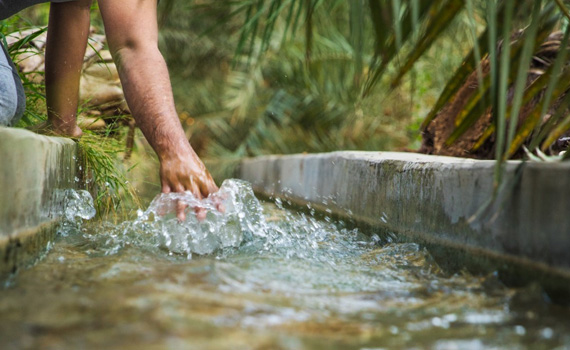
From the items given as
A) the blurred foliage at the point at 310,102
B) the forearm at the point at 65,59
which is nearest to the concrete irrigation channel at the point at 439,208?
the forearm at the point at 65,59

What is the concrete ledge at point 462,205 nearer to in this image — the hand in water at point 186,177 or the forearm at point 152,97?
the hand in water at point 186,177

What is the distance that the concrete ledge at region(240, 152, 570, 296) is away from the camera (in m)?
1.25

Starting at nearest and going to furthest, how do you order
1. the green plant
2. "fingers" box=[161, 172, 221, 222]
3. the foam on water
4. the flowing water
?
the flowing water < the foam on water < "fingers" box=[161, 172, 221, 222] < the green plant

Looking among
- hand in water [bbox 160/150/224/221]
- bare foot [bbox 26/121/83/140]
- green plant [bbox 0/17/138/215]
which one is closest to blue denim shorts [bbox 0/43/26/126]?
bare foot [bbox 26/121/83/140]

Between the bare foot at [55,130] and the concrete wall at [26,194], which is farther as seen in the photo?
the bare foot at [55,130]

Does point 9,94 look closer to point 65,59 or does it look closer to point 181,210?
point 65,59

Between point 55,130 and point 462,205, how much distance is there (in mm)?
1449

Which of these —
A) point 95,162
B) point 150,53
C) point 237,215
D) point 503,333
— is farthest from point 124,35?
point 503,333

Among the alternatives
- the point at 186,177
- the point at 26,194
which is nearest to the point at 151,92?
the point at 186,177

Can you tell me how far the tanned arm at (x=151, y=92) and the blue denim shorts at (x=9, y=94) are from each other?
1.07ft

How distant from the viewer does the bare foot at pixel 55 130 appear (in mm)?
2189

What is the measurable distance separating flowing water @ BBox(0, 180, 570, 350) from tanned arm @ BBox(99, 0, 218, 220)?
0.26 feet

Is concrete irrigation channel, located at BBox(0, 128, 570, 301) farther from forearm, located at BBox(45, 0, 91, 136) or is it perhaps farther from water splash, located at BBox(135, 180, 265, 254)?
water splash, located at BBox(135, 180, 265, 254)

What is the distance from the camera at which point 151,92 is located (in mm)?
2006
